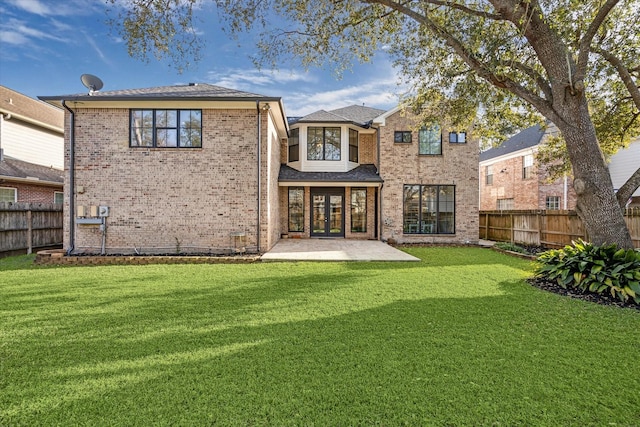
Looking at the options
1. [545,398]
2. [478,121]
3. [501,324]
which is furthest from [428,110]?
[545,398]

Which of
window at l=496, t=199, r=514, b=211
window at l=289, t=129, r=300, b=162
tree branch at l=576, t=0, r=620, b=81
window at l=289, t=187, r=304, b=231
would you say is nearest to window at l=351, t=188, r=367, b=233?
window at l=289, t=187, r=304, b=231

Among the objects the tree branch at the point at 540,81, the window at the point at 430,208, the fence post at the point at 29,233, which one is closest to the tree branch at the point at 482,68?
the tree branch at the point at 540,81

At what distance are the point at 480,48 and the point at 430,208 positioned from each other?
7584mm

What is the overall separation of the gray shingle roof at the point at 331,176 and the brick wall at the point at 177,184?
3.44 m

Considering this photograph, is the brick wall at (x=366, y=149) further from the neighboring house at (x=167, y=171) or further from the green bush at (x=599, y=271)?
the green bush at (x=599, y=271)

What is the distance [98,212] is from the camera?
32.5 feet

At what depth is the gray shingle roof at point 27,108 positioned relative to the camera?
45.5 ft

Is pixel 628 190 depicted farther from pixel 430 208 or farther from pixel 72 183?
pixel 72 183

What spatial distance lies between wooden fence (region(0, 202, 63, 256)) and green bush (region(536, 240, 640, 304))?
14846 millimetres

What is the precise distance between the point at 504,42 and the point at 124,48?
29.6ft

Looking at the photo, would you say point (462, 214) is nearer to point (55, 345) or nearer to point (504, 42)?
point (504, 42)

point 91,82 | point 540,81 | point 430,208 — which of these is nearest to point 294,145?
point 430,208

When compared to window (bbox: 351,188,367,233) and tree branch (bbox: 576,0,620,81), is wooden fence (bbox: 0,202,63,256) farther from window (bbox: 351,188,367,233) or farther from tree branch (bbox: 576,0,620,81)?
tree branch (bbox: 576,0,620,81)

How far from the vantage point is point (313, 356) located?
10.6 feet
